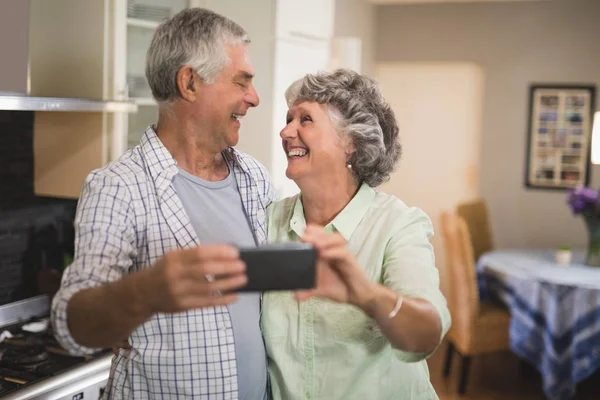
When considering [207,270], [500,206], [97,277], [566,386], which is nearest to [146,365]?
[97,277]

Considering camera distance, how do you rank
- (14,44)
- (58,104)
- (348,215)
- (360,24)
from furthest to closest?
1. (360,24)
2. (58,104)
3. (14,44)
4. (348,215)

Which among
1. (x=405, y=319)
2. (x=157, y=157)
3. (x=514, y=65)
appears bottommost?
(x=405, y=319)

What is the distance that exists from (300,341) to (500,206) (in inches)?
183

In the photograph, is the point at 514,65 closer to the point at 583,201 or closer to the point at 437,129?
the point at 437,129

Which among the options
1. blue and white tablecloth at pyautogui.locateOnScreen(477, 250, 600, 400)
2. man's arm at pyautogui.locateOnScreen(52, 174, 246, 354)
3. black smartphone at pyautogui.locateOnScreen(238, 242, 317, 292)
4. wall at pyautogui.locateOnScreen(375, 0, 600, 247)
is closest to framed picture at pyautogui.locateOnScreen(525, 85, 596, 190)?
Result: wall at pyautogui.locateOnScreen(375, 0, 600, 247)

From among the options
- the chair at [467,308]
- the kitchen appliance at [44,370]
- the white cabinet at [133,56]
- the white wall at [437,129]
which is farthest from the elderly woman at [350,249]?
the white wall at [437,129]

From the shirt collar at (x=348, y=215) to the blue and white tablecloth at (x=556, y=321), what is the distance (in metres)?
2.80

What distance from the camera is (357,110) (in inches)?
63.4

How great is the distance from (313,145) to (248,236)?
0.84 ft

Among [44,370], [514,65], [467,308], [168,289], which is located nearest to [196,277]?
[168,289]

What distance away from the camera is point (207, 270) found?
3.25 feet

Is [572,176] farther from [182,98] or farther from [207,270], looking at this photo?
[207,270]

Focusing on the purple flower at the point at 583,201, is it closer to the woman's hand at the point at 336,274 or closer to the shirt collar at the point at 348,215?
the shirt collar at the point at 348,215

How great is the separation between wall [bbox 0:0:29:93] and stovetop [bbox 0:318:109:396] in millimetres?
826
